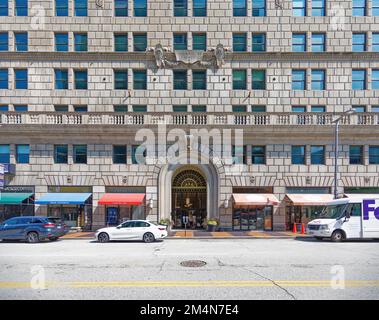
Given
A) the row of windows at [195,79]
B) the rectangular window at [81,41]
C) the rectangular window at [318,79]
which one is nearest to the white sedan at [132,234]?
the row of windows at [195,79]

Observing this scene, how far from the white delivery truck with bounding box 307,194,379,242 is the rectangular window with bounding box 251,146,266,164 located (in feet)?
27.6

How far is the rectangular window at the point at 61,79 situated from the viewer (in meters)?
25.6

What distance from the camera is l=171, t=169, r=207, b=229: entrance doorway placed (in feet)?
82.0

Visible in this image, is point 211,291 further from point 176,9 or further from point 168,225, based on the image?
point 176,9

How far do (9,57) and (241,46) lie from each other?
21.2 metres

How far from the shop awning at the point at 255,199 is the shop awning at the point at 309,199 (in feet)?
4.66

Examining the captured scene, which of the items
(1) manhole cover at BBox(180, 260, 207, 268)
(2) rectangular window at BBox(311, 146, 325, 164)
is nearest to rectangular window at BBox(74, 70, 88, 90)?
(1) manhole cover at BBox(180, 260, 207, 268)

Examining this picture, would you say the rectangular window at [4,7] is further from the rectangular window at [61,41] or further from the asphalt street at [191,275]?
the asphalt street at [191,275]

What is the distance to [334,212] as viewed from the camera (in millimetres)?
17953

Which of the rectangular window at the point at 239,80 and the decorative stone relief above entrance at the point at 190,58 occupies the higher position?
the decorative stone relief above entrance at the point at 190,58

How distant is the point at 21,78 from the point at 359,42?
1232 inches

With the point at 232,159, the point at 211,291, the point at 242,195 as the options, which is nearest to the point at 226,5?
the point at 232,159

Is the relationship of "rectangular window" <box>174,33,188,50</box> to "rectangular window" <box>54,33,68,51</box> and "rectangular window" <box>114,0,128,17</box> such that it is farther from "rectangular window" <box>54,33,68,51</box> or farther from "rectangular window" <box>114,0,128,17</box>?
"rectangular window" <box>54,33,68,51</box>

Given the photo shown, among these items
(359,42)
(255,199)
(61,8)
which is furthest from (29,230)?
(359,42)
